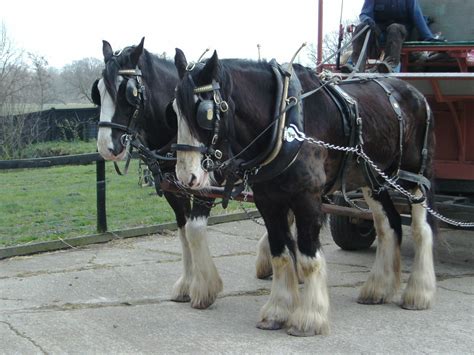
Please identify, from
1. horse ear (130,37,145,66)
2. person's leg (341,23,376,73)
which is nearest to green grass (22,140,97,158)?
person's leg (341,23,376,73)

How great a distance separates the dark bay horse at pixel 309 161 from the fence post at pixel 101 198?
3.38 m

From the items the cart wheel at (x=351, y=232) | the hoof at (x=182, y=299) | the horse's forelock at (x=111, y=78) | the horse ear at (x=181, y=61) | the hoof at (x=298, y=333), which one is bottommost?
the hoof at (x=182, y=299)

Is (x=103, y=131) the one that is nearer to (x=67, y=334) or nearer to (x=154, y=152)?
(x=154, y=152)

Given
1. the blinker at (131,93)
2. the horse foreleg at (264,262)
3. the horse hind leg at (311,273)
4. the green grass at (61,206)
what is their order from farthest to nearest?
1. the green grass at (61,206)
2. the horse foreleg at (264,262)
3. the blinker at (131,93)
4. the horse hind leg at (311,273)

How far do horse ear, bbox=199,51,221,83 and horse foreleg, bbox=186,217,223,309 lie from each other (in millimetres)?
1528

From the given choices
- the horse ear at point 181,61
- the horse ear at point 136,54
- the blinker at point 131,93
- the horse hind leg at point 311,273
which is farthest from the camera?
the horse ear at point 136,54

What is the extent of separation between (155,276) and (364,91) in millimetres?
2562

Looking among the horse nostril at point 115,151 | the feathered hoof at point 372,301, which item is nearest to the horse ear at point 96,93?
the horse nostril at point 115,151

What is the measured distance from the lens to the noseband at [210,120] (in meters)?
4.04

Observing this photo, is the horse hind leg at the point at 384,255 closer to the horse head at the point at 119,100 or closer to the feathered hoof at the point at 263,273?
the feathered hoof at the point at 263,273

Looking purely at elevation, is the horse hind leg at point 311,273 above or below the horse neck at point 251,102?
below

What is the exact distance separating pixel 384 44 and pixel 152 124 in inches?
113

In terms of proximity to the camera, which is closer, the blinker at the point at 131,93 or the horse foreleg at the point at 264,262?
the blinker at the point at 131,93

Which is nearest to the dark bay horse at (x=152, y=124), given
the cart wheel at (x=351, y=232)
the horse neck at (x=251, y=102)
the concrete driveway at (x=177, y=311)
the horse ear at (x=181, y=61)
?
the concrete driveway at (x=177, y=311)
